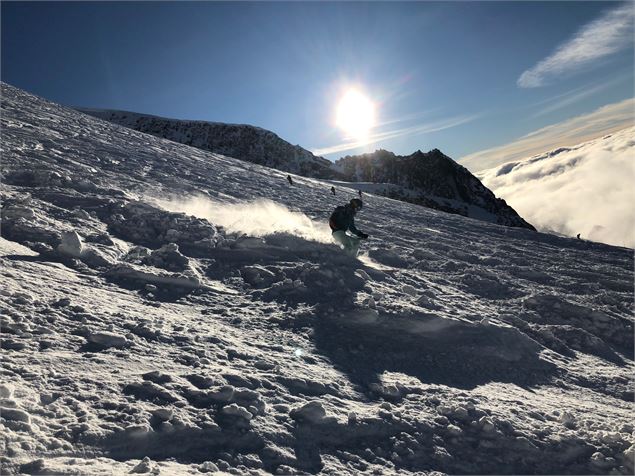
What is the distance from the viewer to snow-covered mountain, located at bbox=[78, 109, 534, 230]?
307 ft

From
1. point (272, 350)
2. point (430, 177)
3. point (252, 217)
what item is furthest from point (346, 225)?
point (430, 177)

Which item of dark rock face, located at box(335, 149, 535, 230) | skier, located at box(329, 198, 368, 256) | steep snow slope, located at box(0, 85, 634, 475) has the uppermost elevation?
dark rock face, located at box(335, 149, 535, 230)

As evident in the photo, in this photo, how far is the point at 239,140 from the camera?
3834 inches

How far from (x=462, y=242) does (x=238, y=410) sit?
1360cm

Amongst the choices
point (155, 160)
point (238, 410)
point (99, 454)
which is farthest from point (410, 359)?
point (155, 160)

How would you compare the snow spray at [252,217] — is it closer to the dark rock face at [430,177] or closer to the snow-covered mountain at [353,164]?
the snow-covered mountain at [353,164]

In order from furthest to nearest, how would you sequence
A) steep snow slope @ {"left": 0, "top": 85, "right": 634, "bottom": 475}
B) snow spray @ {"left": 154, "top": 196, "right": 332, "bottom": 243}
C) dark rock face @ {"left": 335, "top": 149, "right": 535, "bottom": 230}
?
dark rock face @ {"left": 335, "top": 149, "right": 535, "bottom": 230} → snow spray @ {"left": 154, "top": 196, "right": 332, "bottom": 243} → steep snow slope @ {"left": 0, "top": 85, "right": 634, "bottom": 475}

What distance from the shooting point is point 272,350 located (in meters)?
5.57

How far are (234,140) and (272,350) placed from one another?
320ft

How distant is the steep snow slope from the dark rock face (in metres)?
88.4

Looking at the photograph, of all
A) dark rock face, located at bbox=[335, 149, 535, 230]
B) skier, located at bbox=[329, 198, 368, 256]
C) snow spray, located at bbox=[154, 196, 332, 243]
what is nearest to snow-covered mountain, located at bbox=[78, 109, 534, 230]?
dark rock face, located at bbox=[335, 149, 535, 230]

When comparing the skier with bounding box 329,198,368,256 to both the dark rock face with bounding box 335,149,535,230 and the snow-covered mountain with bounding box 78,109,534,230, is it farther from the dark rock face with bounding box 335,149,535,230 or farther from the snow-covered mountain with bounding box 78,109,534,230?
the dark rock face with bounding box 335,149,535,230

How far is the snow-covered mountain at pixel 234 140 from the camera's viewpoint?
93.1m

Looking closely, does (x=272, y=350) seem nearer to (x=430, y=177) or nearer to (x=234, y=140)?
(x=234, y=140)
